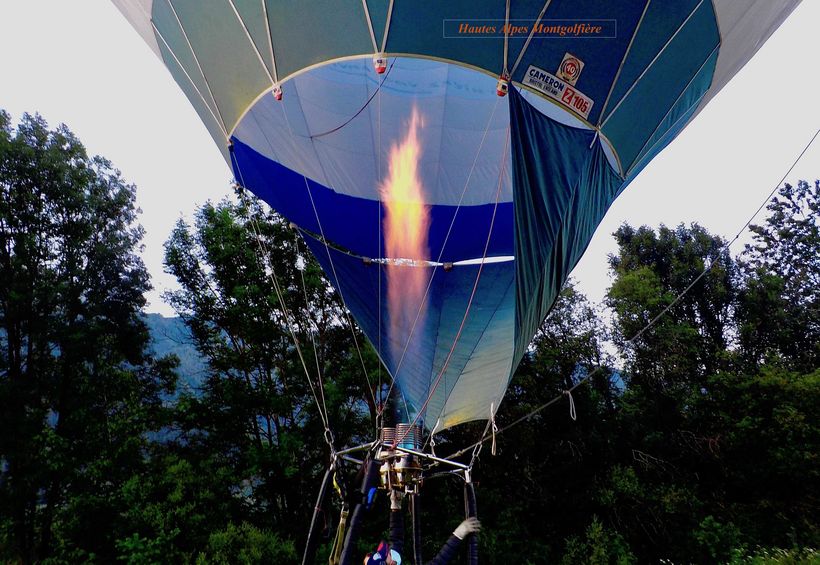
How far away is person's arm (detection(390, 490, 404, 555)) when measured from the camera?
2541 millimetres

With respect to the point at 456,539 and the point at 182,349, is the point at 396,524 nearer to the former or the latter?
the point at 456,539

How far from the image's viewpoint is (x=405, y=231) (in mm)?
4129

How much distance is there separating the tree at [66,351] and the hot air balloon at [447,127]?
6.63 meters

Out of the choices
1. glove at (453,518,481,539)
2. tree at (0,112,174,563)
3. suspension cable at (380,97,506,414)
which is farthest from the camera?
tree at (0,112,174,563)

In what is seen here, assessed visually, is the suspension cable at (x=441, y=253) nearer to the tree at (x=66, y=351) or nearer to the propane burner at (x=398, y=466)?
the propane burner at (x=398, y=466)

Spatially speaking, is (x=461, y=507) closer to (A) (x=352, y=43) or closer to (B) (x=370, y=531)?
(B) (x=370, y=531)

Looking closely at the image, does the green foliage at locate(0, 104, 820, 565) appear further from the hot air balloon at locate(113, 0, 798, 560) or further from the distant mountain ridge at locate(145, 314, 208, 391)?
the hot air balloon at locate(113, 0, 798, 560)

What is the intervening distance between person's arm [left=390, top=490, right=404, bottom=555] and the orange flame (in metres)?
1.55

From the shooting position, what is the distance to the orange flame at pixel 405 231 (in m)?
3.92

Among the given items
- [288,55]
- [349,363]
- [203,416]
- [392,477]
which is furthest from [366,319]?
[203,416]

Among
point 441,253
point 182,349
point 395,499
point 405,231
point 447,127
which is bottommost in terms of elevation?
point 395,499

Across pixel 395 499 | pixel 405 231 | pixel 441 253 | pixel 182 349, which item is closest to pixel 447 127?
pixel 405 231

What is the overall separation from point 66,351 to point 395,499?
29.2 feet

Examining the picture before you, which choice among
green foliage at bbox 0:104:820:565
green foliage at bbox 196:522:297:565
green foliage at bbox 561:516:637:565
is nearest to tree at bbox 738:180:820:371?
green foliage at bbox 0:104:820:565
